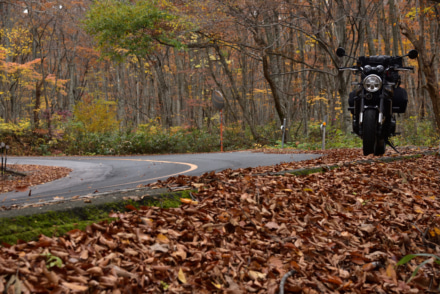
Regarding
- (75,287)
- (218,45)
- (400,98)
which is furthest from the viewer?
(218,45)

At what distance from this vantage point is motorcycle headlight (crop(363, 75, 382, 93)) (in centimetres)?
710

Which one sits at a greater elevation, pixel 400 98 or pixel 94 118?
pixel 94 118

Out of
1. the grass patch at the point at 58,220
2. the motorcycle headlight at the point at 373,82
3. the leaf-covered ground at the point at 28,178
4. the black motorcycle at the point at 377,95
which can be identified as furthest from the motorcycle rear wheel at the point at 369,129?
the leaf-covered ground at the point at 28,178

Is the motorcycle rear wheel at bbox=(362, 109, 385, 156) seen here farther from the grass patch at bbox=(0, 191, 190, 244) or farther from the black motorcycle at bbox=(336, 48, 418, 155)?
the grass patch at bbox=(0, 191, 190, 244)

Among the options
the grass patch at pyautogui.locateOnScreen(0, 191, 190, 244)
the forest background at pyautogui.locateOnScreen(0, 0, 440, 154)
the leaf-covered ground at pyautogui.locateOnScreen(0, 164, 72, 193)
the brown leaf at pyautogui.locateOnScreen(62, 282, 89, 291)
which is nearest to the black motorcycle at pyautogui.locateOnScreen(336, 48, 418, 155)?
the forest background at pyautogui.locateOnScreen(0, 0, 440, 154)

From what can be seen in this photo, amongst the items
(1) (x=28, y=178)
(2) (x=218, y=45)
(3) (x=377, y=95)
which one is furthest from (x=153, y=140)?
(3) (x=377, y=95)

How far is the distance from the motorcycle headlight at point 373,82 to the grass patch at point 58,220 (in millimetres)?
4998

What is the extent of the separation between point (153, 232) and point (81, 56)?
37.2 meters

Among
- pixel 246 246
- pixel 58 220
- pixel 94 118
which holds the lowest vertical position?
pixel 246 246

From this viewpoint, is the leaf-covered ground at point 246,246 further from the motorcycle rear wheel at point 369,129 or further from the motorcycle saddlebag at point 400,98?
the motorcycle saddlebag at point 400,98

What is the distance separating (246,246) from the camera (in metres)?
3.47

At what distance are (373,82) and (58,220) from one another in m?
6.14

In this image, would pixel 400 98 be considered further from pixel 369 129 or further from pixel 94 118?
pixel 94 118

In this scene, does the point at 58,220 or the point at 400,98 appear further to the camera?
the point at 400,98
